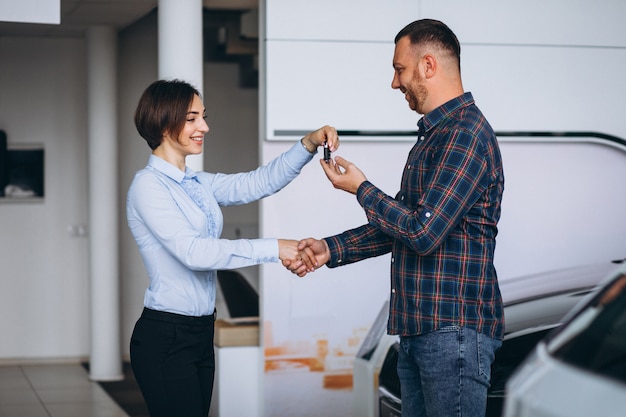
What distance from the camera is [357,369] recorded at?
480 cm

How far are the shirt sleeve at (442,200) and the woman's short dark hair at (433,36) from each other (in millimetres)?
287

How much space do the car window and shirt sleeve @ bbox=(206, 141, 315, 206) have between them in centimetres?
171

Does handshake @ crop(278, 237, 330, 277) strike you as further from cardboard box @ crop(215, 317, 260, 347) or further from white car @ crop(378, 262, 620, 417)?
cardboard box @ crop(215, 317, 260, 347)

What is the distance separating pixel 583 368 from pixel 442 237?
1.01 metres

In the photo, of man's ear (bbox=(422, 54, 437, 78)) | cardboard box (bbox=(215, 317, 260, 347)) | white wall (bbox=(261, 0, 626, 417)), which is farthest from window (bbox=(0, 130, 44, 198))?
man's ear (bbox=(422, 54, 437, 78))

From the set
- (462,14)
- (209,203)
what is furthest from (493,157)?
(462,14)

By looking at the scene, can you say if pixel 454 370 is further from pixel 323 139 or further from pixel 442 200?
pixel 323 139

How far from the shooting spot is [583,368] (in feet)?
5.14

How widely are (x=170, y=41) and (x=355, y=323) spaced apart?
6.07ft

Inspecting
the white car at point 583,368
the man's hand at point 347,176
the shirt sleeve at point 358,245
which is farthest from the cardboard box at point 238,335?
the white car at point 583,368

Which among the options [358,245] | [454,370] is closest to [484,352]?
[454,370]

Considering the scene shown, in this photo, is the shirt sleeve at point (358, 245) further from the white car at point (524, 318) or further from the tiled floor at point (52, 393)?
the tiled floor at point (52, 393)

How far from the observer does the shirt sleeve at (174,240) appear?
9.17ft

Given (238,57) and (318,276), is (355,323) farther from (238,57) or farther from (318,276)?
(238,57)
